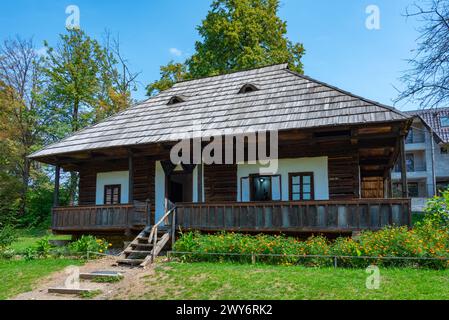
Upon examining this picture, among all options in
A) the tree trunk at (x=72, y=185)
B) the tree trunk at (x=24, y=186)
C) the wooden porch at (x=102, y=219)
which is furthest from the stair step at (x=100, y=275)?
the tree trunk at (x=24, y=186)

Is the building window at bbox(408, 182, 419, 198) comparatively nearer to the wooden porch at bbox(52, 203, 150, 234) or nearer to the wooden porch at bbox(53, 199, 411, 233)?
the wooden porch at bbox(53, 199, 411, 233)

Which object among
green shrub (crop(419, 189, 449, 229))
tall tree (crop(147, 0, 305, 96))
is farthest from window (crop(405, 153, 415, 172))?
green shrub (crop(419, 189, 449, 229))

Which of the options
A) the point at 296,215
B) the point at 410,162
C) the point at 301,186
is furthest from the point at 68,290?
the point at 410,162

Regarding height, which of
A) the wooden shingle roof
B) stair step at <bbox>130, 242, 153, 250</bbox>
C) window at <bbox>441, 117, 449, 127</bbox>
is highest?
window at <bbox>441, 117, 449, 127</bbox>

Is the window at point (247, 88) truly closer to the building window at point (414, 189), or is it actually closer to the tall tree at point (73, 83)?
the tall tree at point (73, 83)

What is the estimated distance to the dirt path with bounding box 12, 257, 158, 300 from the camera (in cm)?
828

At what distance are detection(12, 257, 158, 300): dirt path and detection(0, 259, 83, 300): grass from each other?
28cm

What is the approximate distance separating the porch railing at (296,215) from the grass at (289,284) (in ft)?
8.54

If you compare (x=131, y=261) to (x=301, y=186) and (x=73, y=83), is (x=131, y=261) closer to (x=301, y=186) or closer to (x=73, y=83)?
(x=301, y=186)

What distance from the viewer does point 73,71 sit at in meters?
29.7

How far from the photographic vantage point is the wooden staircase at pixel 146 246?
35.7ft

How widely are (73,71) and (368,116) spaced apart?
78.8ft

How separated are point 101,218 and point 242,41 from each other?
16.8m
